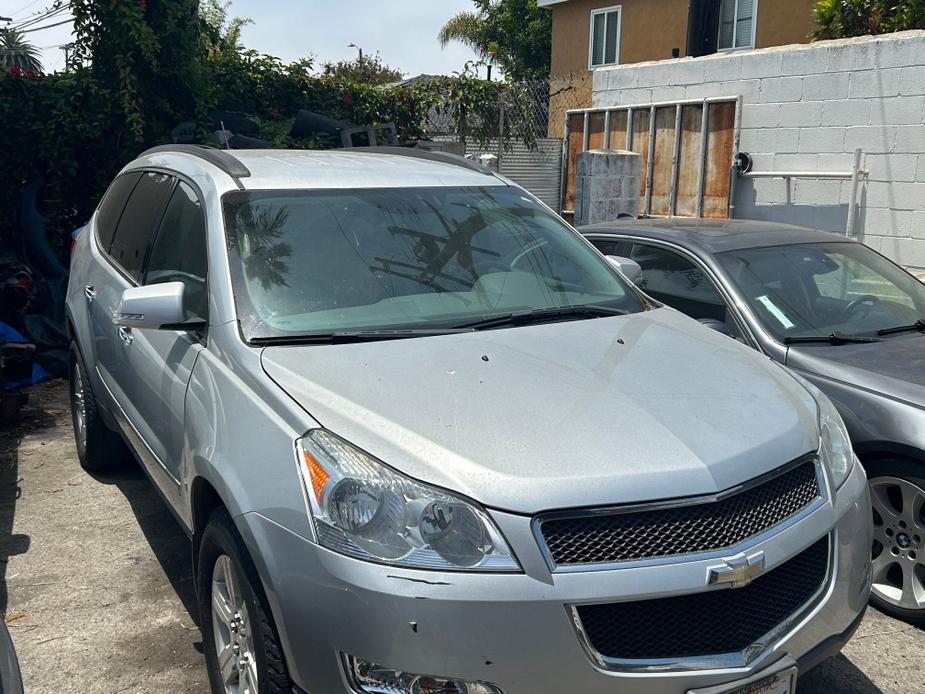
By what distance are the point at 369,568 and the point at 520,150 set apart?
37.4ft

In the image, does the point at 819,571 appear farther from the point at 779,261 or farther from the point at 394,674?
the point at 779,261

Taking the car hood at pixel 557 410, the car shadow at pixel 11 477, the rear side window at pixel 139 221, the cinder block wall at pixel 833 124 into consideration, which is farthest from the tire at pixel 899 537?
the cinder block wall at pixel 833 124

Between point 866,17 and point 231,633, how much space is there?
45.5 feet

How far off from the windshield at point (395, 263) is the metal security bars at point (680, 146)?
839 centimetres

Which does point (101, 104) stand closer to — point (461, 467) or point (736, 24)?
point (461, 467)

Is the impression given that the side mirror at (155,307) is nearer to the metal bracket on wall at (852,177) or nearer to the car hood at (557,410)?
the car hood at (557,410)

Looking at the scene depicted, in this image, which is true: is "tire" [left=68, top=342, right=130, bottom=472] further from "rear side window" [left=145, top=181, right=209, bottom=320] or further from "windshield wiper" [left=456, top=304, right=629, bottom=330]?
"windshield wiper" [left=456, top=304, right=629, bottom=330]

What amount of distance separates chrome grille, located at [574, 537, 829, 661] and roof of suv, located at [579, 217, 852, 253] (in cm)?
259

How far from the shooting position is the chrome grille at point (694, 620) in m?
2.07

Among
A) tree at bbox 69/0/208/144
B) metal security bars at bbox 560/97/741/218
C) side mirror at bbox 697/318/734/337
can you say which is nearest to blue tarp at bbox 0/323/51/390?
tree at bbox 69/0/208/144

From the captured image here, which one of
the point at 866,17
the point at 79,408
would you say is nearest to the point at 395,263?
the point at 79,408

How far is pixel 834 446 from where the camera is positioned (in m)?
2.74

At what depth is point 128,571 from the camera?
3963mm

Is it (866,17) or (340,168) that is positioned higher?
(866,17)
